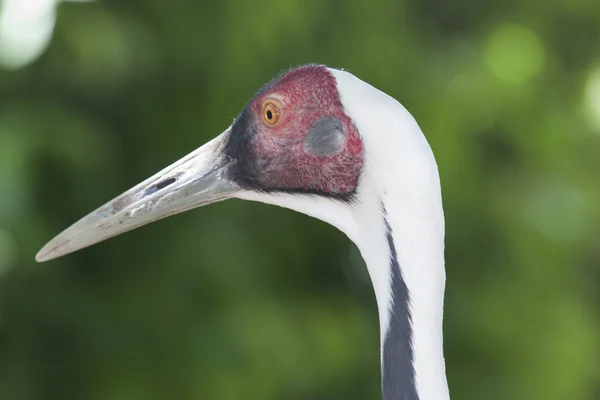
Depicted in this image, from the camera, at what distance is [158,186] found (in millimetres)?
1468

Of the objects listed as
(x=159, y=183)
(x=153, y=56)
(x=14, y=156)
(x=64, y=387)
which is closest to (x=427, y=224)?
(x=159, y=183)

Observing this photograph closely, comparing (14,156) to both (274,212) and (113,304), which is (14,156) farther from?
(274,212)

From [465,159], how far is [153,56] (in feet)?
3.36

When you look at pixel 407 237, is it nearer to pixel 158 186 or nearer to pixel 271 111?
pixel 271 111

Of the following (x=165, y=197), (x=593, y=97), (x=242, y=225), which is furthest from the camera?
(x=593, y=97)

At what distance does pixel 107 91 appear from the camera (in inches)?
105

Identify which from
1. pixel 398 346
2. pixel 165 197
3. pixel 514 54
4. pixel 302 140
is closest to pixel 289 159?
pixel 302 140

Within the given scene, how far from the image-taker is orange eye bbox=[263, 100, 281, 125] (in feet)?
4.58

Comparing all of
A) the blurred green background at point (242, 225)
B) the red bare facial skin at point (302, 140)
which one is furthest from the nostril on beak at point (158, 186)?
the blurred green background at point (242, 225)

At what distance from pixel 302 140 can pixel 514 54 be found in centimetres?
188

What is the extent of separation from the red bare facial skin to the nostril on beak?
0.15 meters

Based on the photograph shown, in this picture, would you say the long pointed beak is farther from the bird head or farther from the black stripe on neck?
the black stripe on neck

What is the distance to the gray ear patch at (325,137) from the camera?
1.33 metres

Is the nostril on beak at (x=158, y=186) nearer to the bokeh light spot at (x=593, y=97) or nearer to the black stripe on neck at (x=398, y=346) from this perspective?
the black stripe on neck at (x=398, y=346)
